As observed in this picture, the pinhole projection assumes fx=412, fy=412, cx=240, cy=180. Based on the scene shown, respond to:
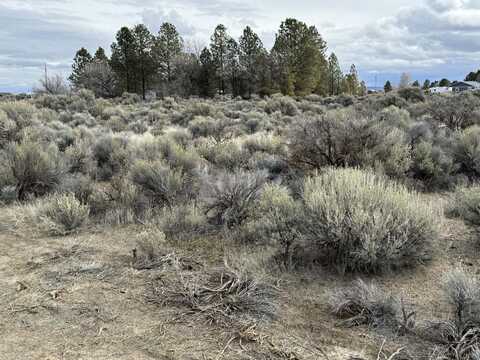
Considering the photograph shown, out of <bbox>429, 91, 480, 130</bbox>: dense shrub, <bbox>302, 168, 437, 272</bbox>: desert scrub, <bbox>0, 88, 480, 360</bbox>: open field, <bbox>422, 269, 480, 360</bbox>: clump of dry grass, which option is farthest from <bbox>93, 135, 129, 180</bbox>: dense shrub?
<bbox>429, 91, 480, 130</bbox>: dense shrub

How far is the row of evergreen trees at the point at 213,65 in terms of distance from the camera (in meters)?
50.6

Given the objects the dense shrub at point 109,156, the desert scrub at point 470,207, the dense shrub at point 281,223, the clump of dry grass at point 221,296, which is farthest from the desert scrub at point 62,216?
the desert scrub at point 470,207

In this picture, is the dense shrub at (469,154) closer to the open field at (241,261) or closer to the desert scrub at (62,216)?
the open field at (241,261)

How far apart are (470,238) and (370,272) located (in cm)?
182

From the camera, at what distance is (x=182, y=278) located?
4289 millimetres

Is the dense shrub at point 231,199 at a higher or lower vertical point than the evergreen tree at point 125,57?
lower

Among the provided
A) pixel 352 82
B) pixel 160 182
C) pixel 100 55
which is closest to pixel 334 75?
pixel 352 82

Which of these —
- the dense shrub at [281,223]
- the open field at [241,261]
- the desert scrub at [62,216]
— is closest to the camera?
the open field at [241,261]

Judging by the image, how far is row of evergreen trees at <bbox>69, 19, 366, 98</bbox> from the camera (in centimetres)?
5059

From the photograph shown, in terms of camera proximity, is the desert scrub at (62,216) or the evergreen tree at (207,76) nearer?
the desert scrub at (62,216)

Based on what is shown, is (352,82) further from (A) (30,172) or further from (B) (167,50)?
(A) (30,172)

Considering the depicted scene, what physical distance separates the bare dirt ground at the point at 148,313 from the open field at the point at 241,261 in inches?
0.6

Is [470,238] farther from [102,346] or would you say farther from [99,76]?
[99,76]

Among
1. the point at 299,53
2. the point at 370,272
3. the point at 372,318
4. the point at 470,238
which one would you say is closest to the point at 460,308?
the point at 372,318
